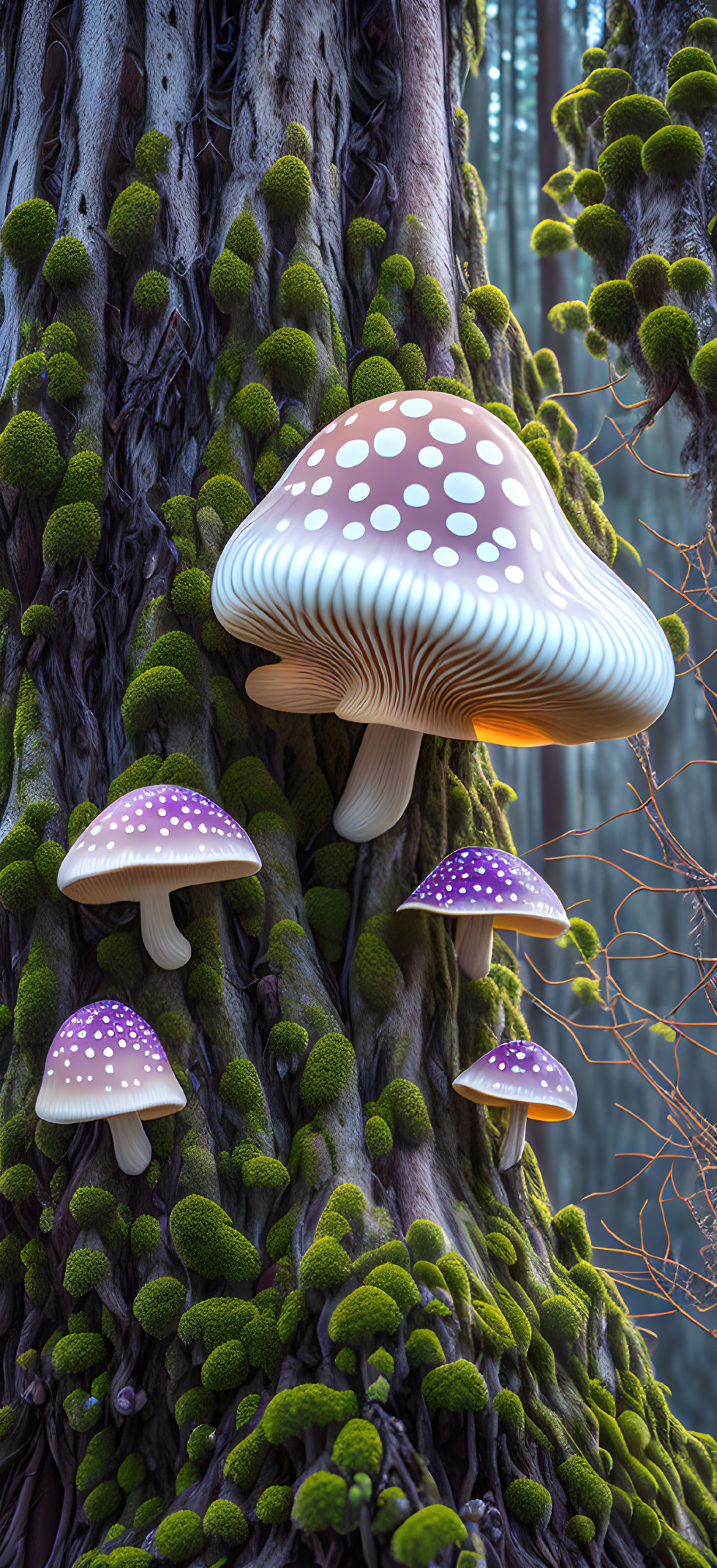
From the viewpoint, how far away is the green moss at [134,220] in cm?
219

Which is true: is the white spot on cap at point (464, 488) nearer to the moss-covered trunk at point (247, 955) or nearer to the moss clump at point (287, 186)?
the moss-covered trunk at point (247, 955)

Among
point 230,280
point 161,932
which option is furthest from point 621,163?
point 161,932

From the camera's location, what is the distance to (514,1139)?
6.72ft

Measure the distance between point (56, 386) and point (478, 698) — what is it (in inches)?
53.0

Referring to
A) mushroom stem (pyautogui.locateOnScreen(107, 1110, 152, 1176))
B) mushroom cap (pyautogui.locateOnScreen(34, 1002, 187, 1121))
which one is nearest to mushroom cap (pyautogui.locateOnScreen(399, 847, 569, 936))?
mushroom cap (pyautogui.locateOnScreen(34, 1002, 187, 1121))

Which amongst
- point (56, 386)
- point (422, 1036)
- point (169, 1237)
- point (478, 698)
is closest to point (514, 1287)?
point (422, 1036)

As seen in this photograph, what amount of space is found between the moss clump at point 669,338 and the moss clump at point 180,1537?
2.76m

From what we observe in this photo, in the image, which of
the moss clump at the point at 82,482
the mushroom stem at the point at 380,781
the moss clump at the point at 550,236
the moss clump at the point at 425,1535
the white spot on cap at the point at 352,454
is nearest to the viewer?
the moss clump at the point at 425,1535

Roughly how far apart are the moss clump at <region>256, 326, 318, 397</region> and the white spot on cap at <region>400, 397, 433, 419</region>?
1.72ft

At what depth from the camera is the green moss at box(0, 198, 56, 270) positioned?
7.37ft

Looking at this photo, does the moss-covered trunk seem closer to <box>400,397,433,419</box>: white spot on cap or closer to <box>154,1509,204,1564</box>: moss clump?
<box>154,1509,204,1564</box>: moss clump

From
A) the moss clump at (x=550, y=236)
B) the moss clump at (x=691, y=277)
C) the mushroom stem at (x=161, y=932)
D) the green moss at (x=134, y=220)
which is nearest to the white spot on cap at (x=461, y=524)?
the mushroom stem at (x=161, y=932)

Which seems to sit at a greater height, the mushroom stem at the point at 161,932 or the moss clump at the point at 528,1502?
Answer: the mushroom stem at the point at 161,932

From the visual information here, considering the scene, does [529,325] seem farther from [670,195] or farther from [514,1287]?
[514,1287]
